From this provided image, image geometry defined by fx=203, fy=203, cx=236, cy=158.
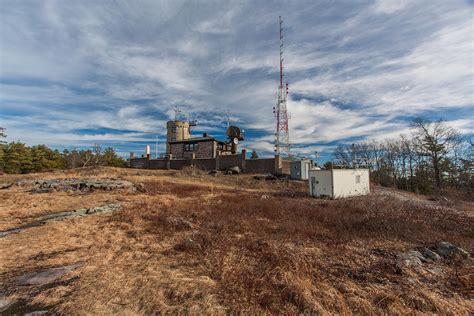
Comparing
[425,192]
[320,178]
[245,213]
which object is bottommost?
[425,192]

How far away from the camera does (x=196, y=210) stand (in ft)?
34.7

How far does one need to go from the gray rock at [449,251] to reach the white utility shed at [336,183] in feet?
35.6

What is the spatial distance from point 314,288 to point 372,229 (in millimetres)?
6125

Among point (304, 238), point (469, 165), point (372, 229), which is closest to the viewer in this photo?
point (304, 238)

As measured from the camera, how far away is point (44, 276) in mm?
4109

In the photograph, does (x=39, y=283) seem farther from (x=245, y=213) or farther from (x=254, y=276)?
(x=245, y=213)

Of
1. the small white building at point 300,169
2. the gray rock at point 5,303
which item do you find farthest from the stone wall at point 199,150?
the gray rock at point 5,303

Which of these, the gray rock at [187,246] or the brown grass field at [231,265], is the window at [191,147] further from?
the gray rock at [187,246]

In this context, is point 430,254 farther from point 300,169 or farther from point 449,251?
point 300,169

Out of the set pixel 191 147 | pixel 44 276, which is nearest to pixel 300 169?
pixel 191 147

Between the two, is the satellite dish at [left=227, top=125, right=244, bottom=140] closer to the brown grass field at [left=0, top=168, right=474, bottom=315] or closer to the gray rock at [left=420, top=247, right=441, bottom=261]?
the brown grass field at [left=0, top=168, right=474, bottom=315]

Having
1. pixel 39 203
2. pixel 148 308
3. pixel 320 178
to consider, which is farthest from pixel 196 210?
pixel 320 178

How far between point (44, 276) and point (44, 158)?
2126 inches

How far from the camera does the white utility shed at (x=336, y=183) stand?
56.3 feet
